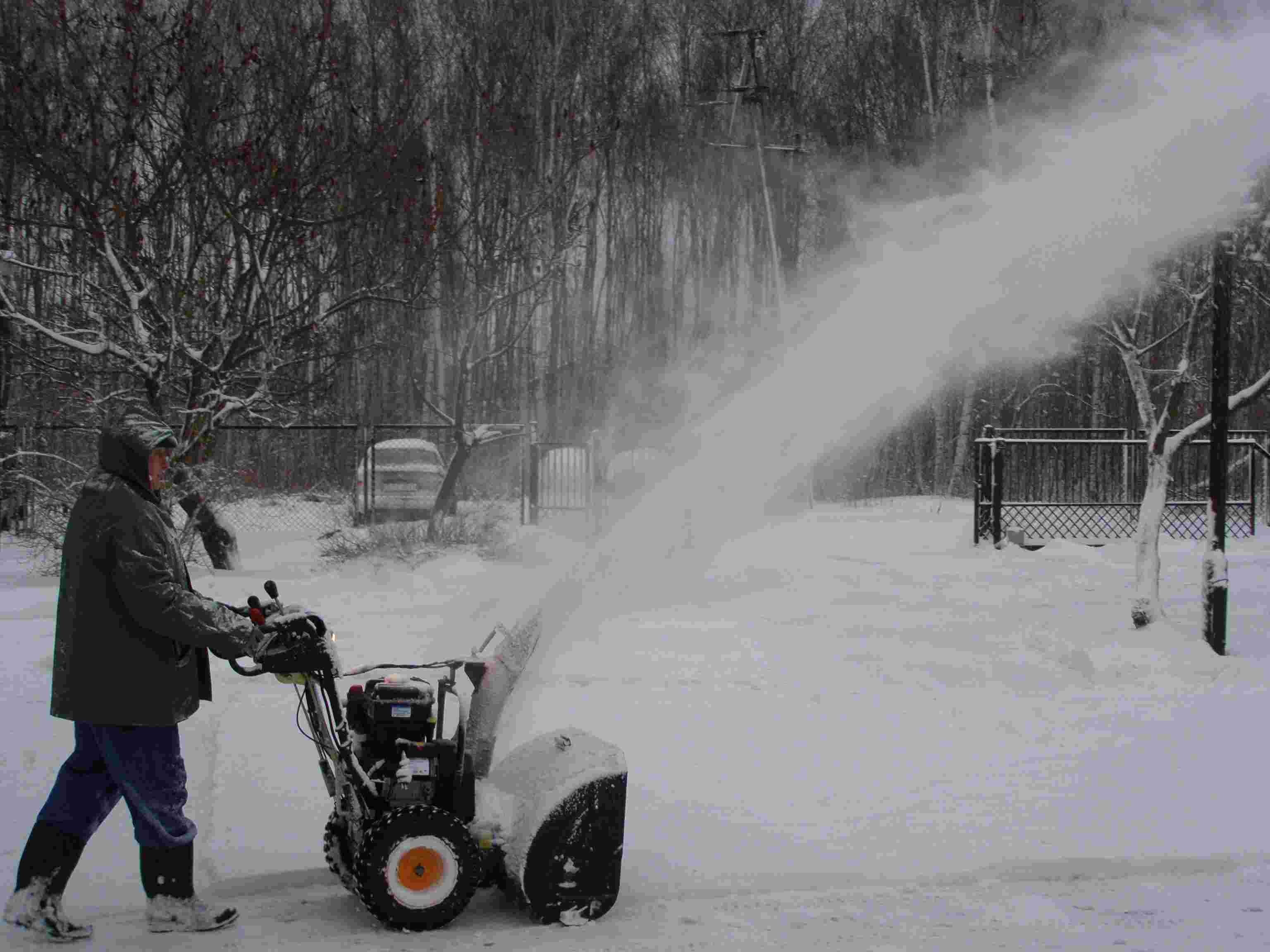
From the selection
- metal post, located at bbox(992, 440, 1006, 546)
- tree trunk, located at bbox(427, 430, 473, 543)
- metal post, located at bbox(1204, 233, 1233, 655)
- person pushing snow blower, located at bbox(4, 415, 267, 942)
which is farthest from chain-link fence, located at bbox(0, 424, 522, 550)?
metal post, located at bbox(1204, 233, 1233, 655)

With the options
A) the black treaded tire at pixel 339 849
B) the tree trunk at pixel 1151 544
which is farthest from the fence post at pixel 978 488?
the black treaded tire at pixel 339 849

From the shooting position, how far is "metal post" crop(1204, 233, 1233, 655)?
27.1ft

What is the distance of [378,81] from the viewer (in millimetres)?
18656

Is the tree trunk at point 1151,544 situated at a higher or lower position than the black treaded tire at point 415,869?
higher

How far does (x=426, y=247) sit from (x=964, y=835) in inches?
464

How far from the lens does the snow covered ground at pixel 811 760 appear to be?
431 centimetres

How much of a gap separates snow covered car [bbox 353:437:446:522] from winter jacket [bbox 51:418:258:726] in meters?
13.0

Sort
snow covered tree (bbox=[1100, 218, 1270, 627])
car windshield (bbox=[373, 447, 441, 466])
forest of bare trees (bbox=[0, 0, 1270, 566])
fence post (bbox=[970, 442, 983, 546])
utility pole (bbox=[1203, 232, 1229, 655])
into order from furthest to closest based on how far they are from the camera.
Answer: car windshield (bbox=[373, 447, 441, 466]) < fence post (bbox=[970, 442, 983, 546]) < forest of bare trees (bbox=[0, 0, 1270, 566]) < snow covered tree (bbox=[1100, 218, 1270, 627]) < utility pole (bbox=[1203, 232, 1229, 655])

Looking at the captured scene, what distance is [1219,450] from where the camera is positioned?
8.53 meters

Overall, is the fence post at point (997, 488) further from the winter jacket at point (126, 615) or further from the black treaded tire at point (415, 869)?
the winter jacket at point (126, 615)

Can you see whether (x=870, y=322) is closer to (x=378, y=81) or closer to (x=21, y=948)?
(x=21, y=948)

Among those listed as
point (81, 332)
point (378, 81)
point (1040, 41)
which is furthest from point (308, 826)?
point (378, 81)

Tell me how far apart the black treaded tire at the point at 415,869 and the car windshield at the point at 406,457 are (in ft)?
47.2

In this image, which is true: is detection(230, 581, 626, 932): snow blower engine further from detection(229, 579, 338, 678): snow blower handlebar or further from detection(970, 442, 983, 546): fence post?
detection(970, 442, 983, 546): fence post
